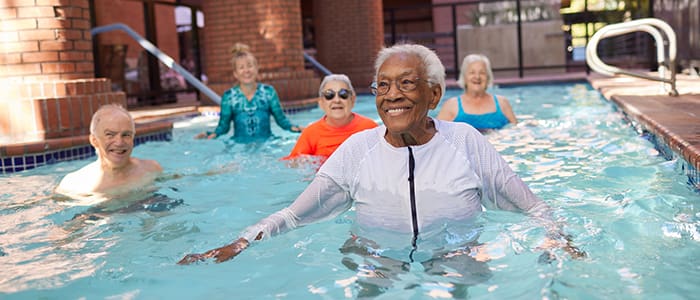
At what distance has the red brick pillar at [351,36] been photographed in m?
17.6

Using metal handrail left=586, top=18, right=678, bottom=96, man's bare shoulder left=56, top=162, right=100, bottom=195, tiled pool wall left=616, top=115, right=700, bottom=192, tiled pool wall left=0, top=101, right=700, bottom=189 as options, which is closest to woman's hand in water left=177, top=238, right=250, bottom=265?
man's bare shoulder left=56, top=162, right=100, bottom=195

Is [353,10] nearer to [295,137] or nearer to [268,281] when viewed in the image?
[295,137]

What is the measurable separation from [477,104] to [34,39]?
4.33m

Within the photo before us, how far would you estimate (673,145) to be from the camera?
486cm

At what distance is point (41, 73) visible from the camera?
7.31 meters

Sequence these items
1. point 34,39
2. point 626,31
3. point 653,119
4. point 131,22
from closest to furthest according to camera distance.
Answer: point 653,119 < point 34,39 < point 626,31 < point 131,22

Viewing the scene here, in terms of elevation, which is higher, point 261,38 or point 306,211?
point 261,38

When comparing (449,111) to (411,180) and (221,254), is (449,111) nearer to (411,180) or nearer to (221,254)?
(411,180)

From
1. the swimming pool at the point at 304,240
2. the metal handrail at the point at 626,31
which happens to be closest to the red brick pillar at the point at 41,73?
the swimming pool at the point at 304,240

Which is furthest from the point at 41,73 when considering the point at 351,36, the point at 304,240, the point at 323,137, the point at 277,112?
the point at 351,36

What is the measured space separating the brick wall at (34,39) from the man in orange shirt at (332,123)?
130 inches

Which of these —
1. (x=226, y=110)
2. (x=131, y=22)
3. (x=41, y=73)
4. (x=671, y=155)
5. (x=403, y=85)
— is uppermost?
(x=131, y=22)

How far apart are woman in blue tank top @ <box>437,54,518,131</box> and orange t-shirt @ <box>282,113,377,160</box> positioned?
1.63 meters

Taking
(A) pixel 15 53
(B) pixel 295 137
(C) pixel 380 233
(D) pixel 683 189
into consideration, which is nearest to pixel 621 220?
(D) pixel 683 189
